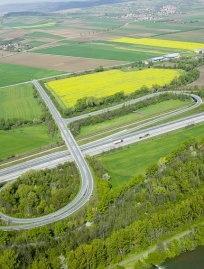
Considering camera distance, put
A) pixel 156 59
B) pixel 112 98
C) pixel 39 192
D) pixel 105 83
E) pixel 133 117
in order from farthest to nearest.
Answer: pixel 156 59 < pixel 105 83 < pixel 112 98 < pixel 133 117 < pixel 39 192

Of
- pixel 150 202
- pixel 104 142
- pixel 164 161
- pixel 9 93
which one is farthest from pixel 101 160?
pixel 9 93

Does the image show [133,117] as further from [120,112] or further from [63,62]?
[63,62]

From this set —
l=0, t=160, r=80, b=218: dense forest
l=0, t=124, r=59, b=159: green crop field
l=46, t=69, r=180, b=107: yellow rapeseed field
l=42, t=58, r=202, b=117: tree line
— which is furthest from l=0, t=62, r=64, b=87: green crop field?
l=0, t=160, r=80, b=218: dense forest

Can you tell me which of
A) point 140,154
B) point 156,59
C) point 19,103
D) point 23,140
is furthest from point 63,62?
point 140,154

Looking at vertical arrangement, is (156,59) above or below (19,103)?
above

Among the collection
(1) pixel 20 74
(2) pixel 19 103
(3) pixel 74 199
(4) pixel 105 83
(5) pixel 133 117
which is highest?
(1) pixel 20 74

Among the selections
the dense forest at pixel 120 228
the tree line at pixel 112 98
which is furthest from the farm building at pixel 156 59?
the dense forest at pixel 120 228
